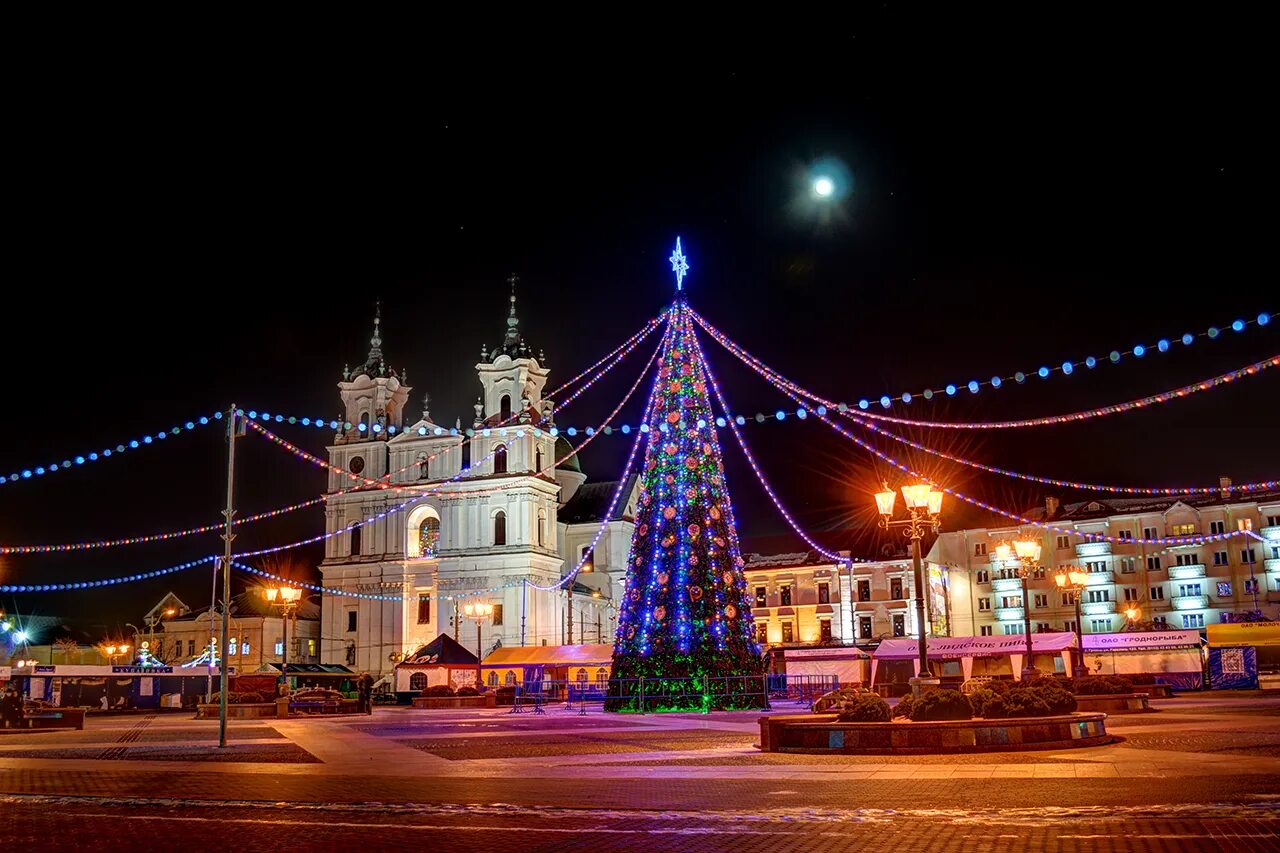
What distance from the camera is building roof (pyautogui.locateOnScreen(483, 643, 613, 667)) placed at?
5841 cm

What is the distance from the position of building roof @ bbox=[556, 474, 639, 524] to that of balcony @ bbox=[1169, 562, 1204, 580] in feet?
121

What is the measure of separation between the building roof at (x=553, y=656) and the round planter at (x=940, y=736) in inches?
1568

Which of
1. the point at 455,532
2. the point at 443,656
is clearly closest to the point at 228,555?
the point at 443,656

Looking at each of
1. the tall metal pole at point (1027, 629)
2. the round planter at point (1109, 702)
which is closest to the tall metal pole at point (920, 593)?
the tall metal pole at point (1027, 629)

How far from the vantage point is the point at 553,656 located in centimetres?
6041

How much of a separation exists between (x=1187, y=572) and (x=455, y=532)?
46466 mm

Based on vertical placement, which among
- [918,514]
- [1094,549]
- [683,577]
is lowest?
[683,577]

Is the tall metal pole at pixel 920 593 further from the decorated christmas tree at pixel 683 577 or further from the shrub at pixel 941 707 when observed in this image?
the decorated christmas tree at pixel 683 577

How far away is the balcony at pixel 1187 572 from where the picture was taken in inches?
2734

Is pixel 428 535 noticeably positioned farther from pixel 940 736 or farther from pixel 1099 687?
pixel 940 736

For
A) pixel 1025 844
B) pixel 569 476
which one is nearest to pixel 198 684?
pixel 569 476

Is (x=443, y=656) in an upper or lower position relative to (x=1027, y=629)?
lower

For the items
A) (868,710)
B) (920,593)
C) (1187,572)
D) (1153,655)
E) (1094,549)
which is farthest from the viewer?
(1094,549)

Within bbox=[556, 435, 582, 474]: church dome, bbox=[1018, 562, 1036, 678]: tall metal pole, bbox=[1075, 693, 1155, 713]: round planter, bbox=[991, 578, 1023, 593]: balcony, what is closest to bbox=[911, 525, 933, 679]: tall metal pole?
bbox=[1018, 562, 1036, 678]: tall metal pole
